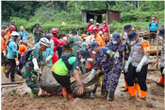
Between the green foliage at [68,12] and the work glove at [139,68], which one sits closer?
the work glove at [139,68]

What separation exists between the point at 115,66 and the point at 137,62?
543mm

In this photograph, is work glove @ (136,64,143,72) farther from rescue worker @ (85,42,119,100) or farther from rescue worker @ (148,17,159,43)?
rescue worker @ (148,17,159,43)

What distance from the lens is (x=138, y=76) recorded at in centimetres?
487

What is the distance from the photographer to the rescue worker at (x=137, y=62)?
4723mm

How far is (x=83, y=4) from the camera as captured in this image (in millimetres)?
26703

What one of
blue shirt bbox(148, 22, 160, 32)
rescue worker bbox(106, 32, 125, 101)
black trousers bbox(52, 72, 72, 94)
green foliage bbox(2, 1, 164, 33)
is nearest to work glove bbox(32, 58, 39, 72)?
black trousers bbox(52, 72, 72, 94)

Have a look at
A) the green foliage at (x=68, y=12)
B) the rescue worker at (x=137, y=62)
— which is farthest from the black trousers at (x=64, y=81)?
the green foliage at (x=68, y=12)

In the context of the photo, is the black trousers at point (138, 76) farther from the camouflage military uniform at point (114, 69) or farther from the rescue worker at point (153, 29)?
the rescue worker at point (153, 29)

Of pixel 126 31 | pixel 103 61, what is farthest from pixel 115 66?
pixel 126 31

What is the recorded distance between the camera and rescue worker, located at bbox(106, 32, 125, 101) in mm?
4777

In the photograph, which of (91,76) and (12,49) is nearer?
(91,76)

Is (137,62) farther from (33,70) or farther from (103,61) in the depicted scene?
(33,70)

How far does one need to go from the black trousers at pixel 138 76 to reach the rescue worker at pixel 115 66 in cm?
30

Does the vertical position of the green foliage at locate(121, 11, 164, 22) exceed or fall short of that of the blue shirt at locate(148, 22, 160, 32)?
it exceeds it
